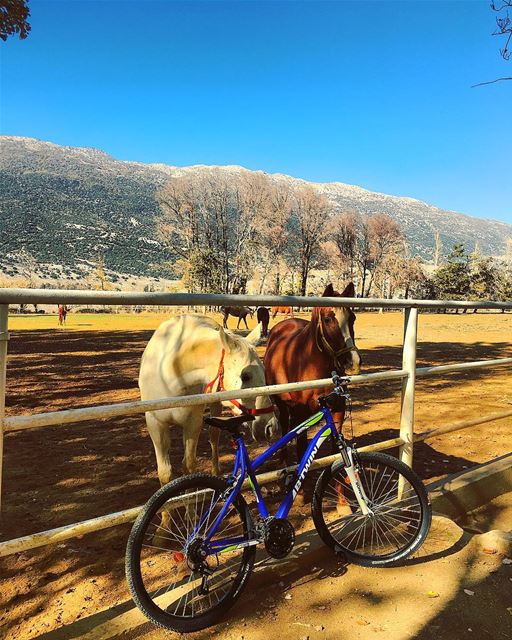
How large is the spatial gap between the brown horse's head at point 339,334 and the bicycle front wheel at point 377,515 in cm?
71

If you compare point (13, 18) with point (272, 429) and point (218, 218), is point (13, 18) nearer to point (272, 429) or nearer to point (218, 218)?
point (272, 429)

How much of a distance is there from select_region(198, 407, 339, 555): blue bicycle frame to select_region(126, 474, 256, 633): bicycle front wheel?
2cm

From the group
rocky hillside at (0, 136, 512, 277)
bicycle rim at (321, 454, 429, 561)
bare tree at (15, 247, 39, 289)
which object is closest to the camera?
bicycle rim at (321, 454, 429, 561)

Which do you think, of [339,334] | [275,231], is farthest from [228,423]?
[275,231]

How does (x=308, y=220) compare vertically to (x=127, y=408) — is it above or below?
above

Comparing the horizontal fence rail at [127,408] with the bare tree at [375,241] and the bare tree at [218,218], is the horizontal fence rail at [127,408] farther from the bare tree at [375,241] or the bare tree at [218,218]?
the bare tree at [375,241]

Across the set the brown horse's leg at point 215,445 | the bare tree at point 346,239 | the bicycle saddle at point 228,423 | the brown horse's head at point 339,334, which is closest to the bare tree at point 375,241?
the bare tree at point 346,239

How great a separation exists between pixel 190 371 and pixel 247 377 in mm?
575

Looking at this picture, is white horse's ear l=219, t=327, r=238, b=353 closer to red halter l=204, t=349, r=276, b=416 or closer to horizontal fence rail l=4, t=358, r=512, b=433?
red halter l=204, t=349, r=276, b=416

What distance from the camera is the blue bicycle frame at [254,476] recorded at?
7.04 feet

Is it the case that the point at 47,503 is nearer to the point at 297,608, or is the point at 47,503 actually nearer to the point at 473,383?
the point at 297,608

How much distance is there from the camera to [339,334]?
3271 mm

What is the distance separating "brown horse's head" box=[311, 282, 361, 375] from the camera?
3.17 m

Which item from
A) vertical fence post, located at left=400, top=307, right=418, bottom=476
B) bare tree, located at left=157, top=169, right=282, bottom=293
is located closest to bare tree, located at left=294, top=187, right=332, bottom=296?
bare tree, located at left=157, top=169, right=282, bottom=293
